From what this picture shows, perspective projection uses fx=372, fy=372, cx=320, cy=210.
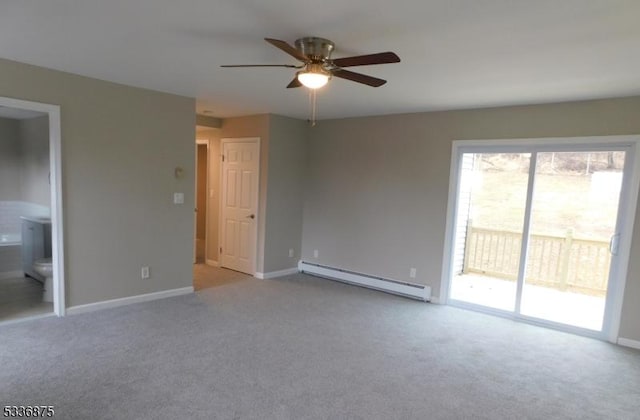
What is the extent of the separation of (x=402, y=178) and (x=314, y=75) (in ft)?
9.57

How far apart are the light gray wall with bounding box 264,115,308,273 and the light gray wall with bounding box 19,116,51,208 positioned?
2914 millimetres

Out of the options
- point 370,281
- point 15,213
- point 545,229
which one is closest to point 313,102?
point 370,281

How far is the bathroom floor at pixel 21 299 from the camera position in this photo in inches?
148

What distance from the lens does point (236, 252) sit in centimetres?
589

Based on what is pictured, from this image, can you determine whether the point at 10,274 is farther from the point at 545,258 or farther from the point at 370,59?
the point at 545,258

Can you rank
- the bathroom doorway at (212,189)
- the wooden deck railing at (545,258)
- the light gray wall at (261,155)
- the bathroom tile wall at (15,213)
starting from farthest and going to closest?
the bathroom doorway at (212,189)
the light gray wall at (261,155)
the bathroom tile wall at (15,213)
the wooden deck railing at (545,258)

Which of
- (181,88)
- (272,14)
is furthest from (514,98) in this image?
(181,88)

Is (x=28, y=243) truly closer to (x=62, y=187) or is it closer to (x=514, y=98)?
(x=62, y=187)

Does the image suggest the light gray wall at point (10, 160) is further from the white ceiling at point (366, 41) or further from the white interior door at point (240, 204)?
the white interior door at point (240, 204)

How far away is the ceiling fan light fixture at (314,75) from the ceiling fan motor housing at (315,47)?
55mm

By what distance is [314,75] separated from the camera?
2.40 metres

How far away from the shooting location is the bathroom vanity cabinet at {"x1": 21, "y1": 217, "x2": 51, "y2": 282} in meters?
4.91

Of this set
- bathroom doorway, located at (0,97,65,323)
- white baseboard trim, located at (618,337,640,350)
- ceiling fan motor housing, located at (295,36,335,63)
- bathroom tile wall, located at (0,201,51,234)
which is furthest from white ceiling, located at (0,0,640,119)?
bathroom tile wall, located at (0,201,51,234)

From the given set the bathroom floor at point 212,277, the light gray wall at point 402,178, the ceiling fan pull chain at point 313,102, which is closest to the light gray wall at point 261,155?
the bathroom floor at point 212,277
